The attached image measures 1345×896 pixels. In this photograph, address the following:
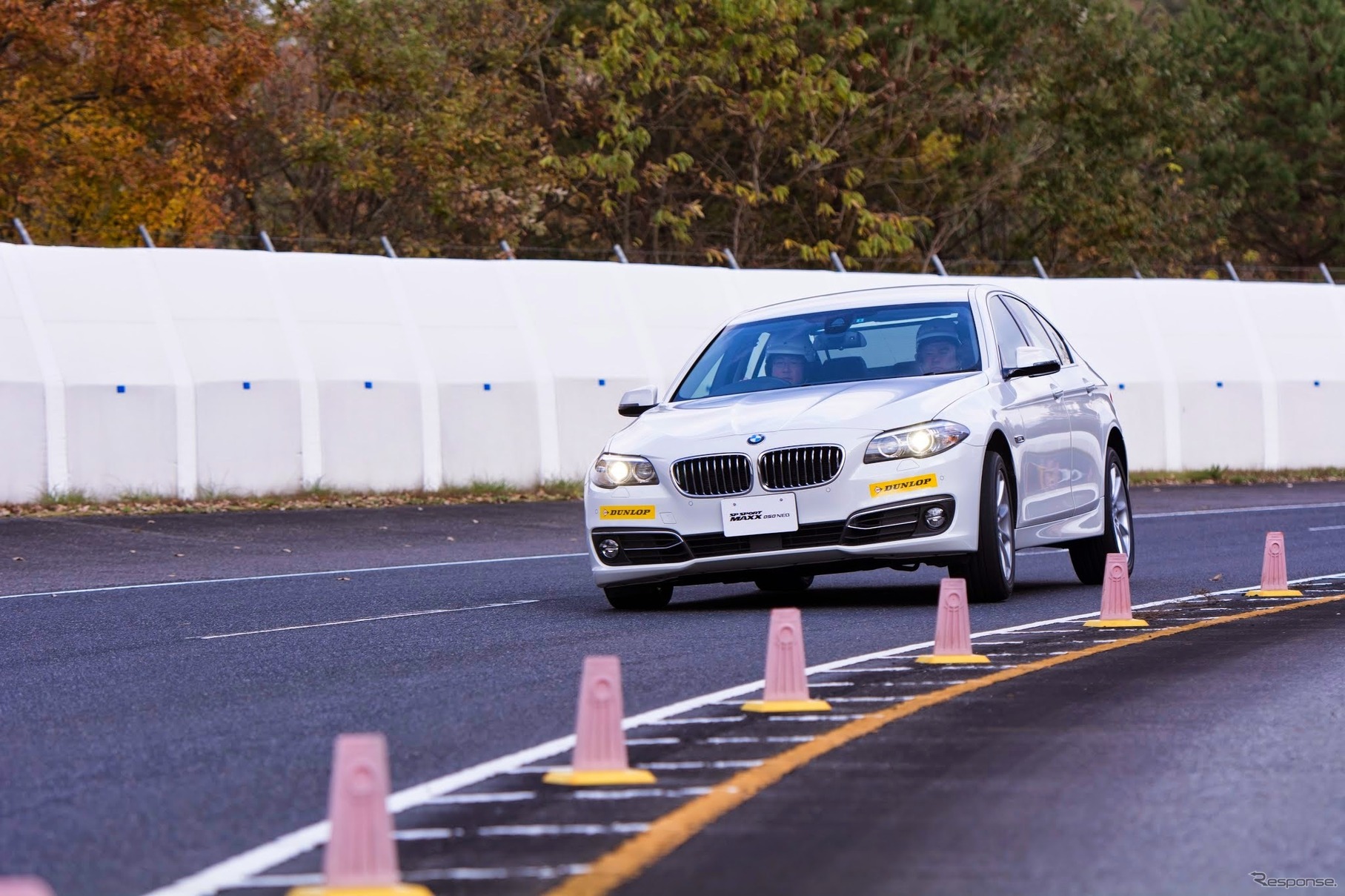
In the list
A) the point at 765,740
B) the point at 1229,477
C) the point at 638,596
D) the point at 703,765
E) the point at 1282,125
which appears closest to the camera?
the point at 703,765

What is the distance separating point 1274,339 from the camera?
33.8 meters

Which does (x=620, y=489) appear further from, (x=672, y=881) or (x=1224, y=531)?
(x=1224, y=531)

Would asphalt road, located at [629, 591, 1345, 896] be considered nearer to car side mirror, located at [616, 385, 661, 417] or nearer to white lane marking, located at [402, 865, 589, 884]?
white lane marking, located at [402, 865, 589, 884]

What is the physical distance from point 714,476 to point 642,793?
568 cm

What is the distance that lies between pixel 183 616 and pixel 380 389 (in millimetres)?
11932

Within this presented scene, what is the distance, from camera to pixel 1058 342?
14.9 metres

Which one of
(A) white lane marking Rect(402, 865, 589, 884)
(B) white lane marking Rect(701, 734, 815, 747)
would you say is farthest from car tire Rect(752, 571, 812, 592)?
(A) white lane marking Rect(402, 865, 589, 884)

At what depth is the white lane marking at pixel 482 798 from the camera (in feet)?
20.1

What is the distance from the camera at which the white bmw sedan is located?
1169 cm

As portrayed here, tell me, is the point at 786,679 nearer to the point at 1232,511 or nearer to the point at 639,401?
the point at 639,401

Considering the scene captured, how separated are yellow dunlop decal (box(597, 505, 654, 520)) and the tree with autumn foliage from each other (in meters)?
19.2

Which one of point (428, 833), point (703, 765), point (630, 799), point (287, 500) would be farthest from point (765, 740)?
point (287, 500)

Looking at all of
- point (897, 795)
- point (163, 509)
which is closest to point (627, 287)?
point (163, 509)

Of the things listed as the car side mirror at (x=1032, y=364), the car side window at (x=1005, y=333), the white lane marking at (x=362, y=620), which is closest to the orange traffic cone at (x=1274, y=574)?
the car side mirror at (x=1032, y=364)
